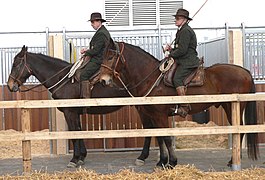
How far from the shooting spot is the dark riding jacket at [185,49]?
7.16m

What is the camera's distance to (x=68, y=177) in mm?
6523

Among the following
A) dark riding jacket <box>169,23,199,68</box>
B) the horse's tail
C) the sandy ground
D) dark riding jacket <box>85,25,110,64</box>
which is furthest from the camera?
the sandy ground

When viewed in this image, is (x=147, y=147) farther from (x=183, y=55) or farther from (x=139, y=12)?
(x=139, y=12)

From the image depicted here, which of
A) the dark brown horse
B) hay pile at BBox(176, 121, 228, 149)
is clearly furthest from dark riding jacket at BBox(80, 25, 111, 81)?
hay pile at BBox(176, 121, 228, 149)

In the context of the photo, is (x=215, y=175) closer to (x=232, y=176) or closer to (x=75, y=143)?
(x=232, y=176)

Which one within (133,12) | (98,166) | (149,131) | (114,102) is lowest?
(98,166)

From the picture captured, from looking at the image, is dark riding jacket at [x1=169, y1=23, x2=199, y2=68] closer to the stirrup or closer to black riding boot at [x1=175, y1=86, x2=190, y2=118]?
black riding boot at [x1=175, y1=86, x2=190, y2=118]

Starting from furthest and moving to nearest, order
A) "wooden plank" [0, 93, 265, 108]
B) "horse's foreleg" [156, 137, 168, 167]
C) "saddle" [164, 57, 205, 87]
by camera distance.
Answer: "horse's foreleg" [156, 137, 168, 167], "saddle" [164, 57, 205, 87], "wooden plank" [0, 93, 265, 108]

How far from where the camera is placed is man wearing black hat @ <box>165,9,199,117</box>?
7.16 metres

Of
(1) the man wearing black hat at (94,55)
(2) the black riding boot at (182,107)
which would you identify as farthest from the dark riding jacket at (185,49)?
(1) the man wearing black hat at (94,55)

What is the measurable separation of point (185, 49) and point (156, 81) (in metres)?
0.70

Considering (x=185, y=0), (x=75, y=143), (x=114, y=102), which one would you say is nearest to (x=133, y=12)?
(x=185, y=0)

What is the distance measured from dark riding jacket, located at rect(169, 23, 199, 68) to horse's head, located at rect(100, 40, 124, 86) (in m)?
0.88

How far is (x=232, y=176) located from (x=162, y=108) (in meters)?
1.56
